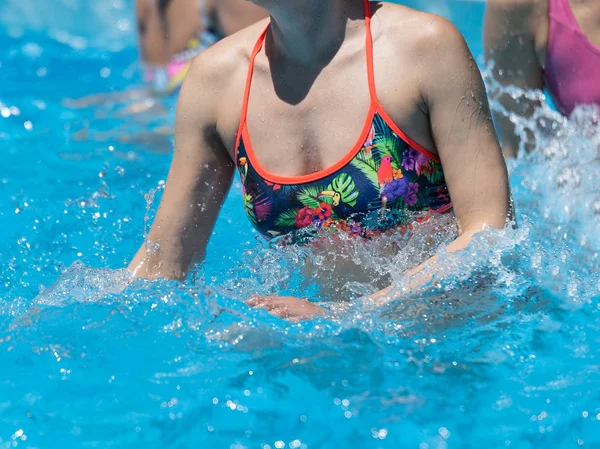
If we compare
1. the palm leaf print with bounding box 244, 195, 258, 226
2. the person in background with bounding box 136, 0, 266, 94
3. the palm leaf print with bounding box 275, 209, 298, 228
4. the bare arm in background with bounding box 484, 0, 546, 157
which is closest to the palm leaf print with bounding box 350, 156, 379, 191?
the palm leaf print with bounding box 275, 209, 298, 228

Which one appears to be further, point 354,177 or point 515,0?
point 515,0

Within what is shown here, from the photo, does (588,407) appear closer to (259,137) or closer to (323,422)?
(323,422)

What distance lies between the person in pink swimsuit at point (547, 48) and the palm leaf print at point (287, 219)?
1132 mm

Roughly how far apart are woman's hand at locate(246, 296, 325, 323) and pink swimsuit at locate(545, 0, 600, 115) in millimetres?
1359

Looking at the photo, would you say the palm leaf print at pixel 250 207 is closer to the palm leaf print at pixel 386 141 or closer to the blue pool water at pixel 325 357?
the blue pool water at pixel 325 357

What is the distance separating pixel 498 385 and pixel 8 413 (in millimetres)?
1350

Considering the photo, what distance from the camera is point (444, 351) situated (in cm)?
238

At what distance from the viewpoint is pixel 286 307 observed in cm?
240

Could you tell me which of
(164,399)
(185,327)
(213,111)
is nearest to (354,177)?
(213,111)

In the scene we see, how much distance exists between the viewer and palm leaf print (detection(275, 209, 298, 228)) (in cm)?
259

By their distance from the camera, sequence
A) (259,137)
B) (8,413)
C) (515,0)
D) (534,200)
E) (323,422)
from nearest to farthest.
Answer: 1. (323,422)
2. (8,413)
3. (259,137)
4. (515,0)
5. (534,200)

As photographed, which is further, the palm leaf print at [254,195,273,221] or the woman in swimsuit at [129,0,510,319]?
the palm leaf print at [254,195,273,221]

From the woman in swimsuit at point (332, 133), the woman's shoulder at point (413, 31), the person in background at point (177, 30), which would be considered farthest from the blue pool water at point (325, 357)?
the person in background at point (177, 30)

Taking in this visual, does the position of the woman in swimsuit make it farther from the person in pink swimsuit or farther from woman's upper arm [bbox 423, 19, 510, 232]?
the person in pink swimsuit
